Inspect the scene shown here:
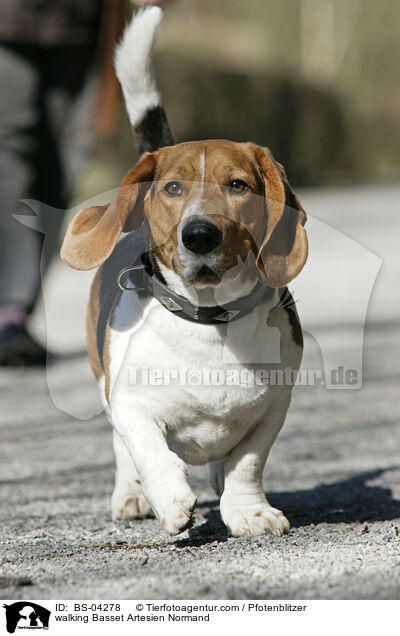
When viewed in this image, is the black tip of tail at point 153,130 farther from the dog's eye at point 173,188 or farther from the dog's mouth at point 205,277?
the dog's mouth at point 205,277

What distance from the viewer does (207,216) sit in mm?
2150

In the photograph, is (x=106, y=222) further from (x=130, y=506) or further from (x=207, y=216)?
(x=130, y=506)

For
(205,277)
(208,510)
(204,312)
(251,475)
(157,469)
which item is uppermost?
(205,277)

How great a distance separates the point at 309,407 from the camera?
409cm

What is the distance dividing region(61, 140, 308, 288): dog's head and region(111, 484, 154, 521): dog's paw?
667mm

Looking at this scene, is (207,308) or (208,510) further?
(208,510)

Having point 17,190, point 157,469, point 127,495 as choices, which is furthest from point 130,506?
point 17,190

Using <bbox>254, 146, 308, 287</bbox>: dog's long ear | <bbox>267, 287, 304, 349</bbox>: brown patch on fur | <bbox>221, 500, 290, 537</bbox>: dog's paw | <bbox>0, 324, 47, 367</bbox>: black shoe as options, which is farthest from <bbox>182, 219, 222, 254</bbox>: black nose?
<bbox>0, 324, 47, 367</bbox>: black shoe

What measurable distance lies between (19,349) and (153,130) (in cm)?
215

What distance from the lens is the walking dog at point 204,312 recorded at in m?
2.21

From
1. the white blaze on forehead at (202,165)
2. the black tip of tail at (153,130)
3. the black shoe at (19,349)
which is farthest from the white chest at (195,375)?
the black shoe at (19,349)

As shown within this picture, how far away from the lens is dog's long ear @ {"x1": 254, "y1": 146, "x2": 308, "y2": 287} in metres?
2.24

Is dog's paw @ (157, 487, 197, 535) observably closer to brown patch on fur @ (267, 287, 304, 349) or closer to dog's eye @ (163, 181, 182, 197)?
brown patch on fur @ (267, 287, 304, 349)

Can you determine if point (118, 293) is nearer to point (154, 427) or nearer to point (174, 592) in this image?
point (154, 427)
